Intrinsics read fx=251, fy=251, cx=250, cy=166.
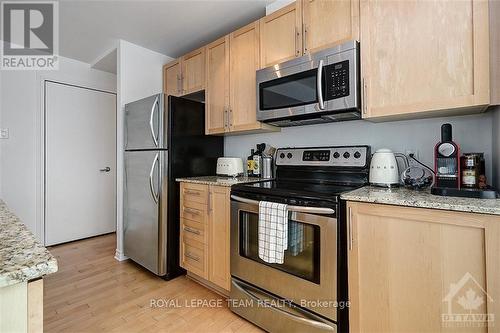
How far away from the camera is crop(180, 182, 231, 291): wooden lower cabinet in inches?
74.9

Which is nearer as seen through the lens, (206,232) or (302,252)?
(302,252)

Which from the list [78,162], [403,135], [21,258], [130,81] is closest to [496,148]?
[403,135]

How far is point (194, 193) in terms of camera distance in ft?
7.10

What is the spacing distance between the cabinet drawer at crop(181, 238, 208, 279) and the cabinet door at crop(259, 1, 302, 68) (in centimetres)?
160

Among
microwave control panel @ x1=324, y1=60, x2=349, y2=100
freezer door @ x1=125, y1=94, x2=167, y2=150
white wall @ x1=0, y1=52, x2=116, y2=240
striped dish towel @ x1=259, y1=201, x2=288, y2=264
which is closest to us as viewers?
striped dish towel @ x1=259, y1=201, x2=288, y2=264

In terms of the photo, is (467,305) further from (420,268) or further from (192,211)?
(192,211)

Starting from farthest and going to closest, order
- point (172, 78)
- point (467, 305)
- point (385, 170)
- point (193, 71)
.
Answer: point (172, 78) → point (193, 71) → point (385, 170) → point (467, 305)

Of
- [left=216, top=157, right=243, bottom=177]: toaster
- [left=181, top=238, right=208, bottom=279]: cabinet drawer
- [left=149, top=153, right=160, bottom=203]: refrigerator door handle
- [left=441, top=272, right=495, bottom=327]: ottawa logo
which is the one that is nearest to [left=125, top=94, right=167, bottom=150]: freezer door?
[left=149, top=153, right=160, bottom=203]: refrigerator door handle

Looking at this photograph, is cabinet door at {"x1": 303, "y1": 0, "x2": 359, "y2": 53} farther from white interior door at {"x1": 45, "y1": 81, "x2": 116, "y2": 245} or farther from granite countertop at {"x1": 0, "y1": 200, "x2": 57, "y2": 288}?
white interior door at {"x1": 45, "y1": 81, "x2": 116, "y2": 245}

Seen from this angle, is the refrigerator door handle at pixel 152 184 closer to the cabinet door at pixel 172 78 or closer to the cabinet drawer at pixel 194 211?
the cabinet drawer at pixel 194 211

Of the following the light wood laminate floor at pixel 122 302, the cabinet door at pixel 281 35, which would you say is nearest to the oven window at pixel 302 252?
the light wood laminate floor at pixel 122 302

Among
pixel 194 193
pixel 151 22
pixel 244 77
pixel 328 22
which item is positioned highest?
pixel 151 22

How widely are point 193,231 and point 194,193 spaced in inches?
13.0

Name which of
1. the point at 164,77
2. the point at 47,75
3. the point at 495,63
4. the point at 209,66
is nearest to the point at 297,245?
the point at 495,63
